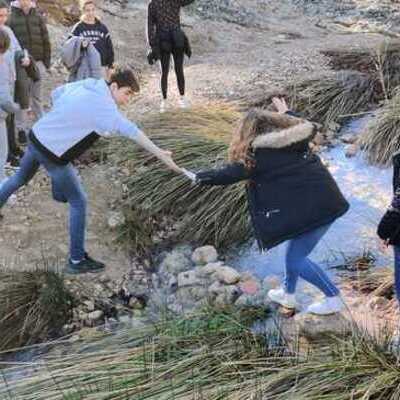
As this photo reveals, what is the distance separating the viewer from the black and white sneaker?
5.26 m

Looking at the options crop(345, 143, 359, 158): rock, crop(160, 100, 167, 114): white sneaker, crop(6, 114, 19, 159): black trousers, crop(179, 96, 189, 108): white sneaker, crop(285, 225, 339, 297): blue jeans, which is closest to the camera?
crop(285, 225, 339, 297): blue jeans

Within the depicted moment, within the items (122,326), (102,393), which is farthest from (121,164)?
(102,393)

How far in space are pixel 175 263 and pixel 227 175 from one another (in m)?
1.64

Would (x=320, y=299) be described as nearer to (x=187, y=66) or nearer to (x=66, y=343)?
(x=66, y=343)

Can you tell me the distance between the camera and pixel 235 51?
1173 cm

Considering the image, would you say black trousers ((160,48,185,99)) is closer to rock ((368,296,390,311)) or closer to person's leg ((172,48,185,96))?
person's leg ((172,48,185,96))

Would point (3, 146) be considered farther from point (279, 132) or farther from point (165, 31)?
point (279, 132)

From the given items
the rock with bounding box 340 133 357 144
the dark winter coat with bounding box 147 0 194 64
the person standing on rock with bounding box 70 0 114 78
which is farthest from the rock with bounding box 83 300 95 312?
the rock with bounding box 340 133 357 144

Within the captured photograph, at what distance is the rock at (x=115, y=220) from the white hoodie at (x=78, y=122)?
1323 millimetres

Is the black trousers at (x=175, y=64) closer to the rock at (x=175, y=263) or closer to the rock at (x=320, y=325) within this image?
the rock at (x=175, y=263)

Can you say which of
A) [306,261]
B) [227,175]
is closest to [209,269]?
[306,261]

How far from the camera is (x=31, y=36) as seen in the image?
265 inches

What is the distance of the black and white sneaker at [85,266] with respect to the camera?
207 inches

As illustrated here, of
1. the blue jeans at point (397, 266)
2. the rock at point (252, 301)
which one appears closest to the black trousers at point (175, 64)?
the rock at point (252, 301)
